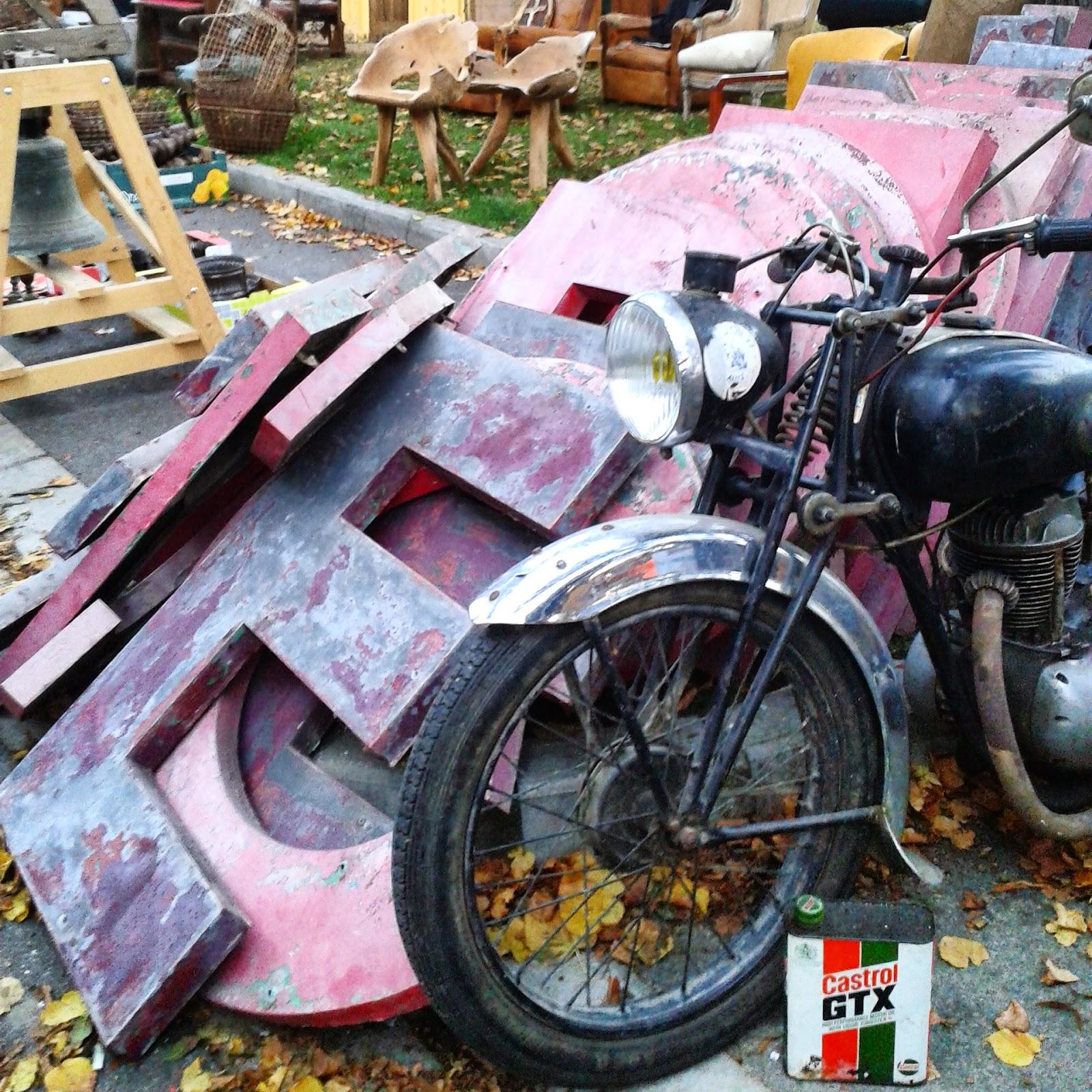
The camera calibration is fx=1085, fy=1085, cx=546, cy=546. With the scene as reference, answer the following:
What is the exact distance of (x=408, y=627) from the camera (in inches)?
92.4

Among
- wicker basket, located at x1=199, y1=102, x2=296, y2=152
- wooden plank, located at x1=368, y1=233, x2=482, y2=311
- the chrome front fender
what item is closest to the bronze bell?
wooden plank, located at x1=368, y1=233, x2=482, y2=311

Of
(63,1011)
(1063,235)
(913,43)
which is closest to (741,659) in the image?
(1063,235)

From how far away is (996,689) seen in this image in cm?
220

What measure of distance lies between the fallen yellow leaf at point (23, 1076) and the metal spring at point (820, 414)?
6.29 ft

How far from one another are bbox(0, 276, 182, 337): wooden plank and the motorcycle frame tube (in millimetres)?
4227

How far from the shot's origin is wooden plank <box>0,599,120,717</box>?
280 cm

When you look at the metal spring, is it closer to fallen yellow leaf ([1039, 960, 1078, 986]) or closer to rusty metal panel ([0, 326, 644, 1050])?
rusty metal panel ([0, 326, 644, 1050])

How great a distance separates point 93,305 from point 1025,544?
465 centimetres

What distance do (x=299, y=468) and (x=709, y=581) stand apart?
131 centimetres

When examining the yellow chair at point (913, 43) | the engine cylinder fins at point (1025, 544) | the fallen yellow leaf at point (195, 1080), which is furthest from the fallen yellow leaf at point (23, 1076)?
the yellow chair at point (913, 43)

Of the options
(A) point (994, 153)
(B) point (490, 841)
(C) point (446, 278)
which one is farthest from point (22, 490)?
(A) point (994, 153)

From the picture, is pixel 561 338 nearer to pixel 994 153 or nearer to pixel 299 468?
pixel 299 468

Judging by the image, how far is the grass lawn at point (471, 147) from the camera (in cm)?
792

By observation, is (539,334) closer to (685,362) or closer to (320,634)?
(320,634)
